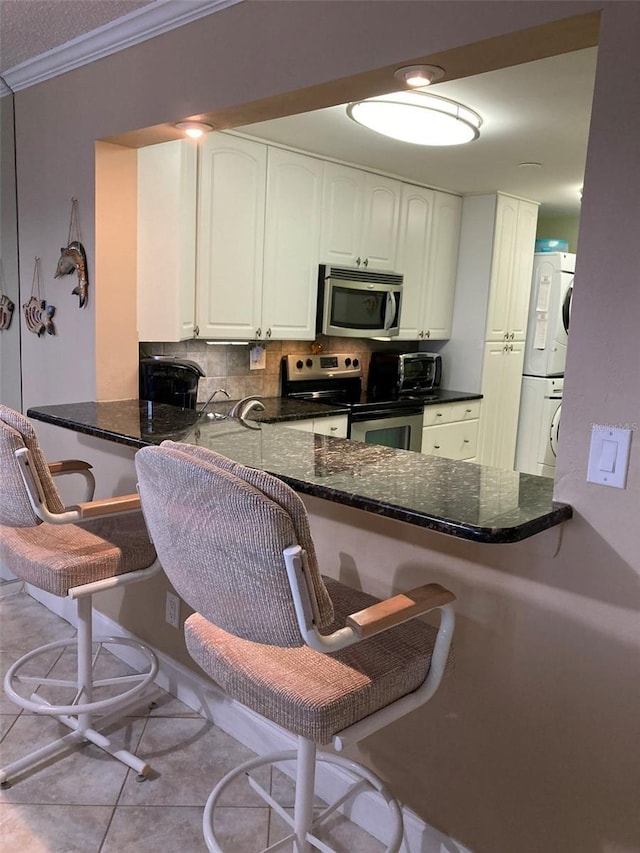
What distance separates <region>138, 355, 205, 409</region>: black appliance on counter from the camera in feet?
9.43

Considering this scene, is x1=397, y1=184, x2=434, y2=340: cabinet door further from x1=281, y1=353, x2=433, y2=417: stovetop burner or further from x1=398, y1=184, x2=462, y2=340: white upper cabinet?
x1=281, y1=353, x2=433, y2=417: stovetop burner

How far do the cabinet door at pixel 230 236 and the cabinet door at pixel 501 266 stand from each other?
180 cm

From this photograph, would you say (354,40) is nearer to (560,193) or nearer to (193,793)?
(193,793)

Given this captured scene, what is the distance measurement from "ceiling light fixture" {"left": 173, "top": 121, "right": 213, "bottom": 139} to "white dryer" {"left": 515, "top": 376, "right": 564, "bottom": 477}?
3468 mm

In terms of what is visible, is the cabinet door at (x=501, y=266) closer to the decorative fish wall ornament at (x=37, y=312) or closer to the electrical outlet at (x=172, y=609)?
the decorative fish wall ornament at (x=37, y=312)

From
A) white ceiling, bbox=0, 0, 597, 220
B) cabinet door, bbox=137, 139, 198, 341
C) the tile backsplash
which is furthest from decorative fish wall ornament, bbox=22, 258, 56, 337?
white ceiling, bbox=0, 0, 597, 220

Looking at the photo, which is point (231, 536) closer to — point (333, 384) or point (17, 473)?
point (17, 473)

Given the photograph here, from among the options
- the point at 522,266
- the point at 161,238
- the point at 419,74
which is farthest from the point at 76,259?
the point at 522,266

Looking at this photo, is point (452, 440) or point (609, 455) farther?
point (452, 440)

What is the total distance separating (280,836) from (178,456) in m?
1.27

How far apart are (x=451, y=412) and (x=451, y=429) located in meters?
0.12

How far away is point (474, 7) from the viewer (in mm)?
1440

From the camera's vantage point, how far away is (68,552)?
1922mm

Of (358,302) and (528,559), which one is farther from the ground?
(358,302)
